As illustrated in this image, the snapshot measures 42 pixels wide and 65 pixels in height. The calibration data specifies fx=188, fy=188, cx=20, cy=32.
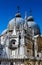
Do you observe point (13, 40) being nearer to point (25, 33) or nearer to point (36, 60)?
point (25, 33)

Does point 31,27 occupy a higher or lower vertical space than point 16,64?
higher

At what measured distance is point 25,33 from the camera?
55344 mm

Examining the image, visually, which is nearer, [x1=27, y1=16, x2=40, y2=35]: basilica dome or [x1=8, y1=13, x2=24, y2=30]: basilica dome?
[x1=8, y1=13, x2=24, y2=30]: basilica dome

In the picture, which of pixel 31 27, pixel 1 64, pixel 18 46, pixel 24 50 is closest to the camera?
pixel 1 64

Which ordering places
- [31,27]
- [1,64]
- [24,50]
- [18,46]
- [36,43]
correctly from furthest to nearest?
[31,27] < [36,43] < [18,46] < [24,50] < [1,64]

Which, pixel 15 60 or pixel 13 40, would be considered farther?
pixel 13 40

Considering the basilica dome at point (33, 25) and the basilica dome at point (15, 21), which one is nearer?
the basilica dome at point (15, 21)

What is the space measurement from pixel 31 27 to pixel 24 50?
16.4 metres

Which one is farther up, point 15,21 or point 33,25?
point 15,21

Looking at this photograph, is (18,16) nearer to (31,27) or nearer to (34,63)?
(31,27)

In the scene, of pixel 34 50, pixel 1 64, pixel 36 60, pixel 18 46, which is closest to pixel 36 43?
pixel 34 50

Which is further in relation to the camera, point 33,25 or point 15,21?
point 33,25

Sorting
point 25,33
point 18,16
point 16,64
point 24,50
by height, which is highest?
point 18,16

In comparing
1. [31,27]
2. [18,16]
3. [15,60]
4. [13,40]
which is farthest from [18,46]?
[18,16]
